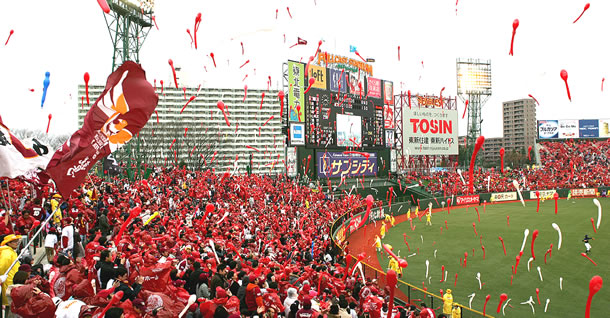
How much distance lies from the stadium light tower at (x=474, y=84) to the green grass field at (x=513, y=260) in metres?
27.6

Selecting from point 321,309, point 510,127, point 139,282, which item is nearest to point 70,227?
point 139,282

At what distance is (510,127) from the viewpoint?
136 metres

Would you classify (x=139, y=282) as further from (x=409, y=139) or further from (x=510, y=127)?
(x=510, y=127)

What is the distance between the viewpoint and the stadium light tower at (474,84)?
57.2 m

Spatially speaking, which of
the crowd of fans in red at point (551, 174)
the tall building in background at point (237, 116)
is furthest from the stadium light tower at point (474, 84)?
the tall building in background at point (237, 116)

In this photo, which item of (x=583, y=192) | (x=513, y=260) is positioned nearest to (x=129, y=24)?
(x=513, y=260)

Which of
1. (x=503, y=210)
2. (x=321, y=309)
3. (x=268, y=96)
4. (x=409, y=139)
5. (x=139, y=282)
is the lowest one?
(x=503, y=210)

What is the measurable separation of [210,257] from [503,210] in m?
34.2

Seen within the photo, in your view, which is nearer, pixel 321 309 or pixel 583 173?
pixel 321 309

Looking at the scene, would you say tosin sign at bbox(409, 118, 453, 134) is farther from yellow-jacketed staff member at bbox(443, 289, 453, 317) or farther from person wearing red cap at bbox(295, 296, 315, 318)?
person wearing red cap at bbox(295, 296, 315, 318)

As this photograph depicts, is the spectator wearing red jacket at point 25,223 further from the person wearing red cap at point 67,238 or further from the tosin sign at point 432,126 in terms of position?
the tosin sign at point 432,126

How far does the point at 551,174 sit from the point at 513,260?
40.5m

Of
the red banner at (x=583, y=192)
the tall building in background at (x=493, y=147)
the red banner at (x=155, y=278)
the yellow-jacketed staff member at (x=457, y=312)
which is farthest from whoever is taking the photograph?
the tall building in background at (x=493, y=147)

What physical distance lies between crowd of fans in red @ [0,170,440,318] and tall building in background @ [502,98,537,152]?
13727 centimetres
